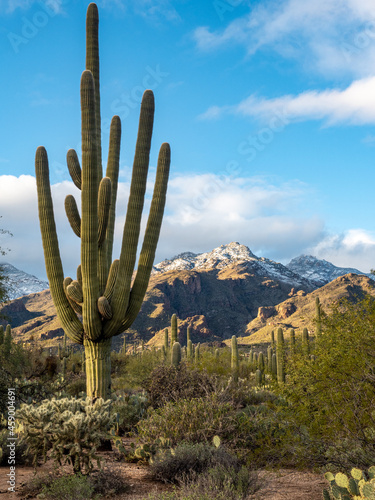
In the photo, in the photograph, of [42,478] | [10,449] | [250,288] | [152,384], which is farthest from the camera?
[250,288]

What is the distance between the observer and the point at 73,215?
9.21 m

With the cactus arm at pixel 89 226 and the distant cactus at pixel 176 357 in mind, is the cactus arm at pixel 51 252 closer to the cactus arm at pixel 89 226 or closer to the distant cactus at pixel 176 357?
the cactus arm at pixel 89 226

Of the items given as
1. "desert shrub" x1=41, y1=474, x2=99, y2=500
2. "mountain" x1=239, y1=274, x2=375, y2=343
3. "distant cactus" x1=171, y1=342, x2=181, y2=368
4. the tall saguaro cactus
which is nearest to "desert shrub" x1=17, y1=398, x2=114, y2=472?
"desert shrub" x1=41, y1=474, x2=99, y2=500

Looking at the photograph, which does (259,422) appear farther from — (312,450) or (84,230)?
(84,230)

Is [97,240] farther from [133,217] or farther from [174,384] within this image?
[174,384]

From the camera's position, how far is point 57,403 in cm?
664

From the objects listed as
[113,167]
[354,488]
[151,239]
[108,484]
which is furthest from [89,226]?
[354,488]

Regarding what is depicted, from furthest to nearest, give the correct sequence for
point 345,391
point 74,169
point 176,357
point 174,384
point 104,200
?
1. point 176,357
2. point 174,384
3. point 74,169
4. point 104,200
5. point 345,391

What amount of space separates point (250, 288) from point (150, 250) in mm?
115069

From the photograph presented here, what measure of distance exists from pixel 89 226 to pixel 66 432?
156 inches

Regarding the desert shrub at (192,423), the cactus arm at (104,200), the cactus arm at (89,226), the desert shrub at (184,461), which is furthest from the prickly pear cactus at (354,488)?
the cactus arm at (104,200)

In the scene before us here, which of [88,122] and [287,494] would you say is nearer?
[287,494]

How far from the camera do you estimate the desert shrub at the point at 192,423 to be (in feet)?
24.4

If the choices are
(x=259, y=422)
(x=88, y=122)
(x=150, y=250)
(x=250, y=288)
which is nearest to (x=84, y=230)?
(x=150, y=250)
